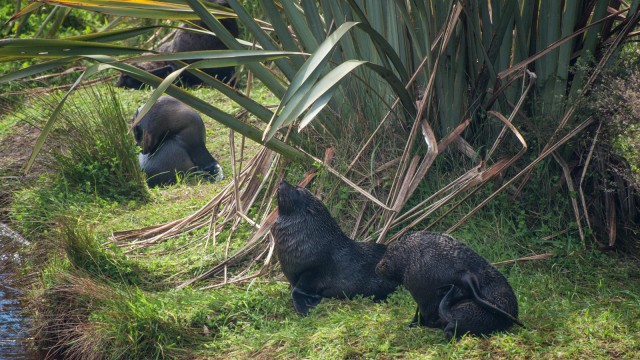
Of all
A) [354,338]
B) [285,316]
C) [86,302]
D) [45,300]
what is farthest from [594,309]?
[45,300]

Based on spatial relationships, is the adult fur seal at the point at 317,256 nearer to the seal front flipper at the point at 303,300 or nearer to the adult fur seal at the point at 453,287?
the seal front flipper at the point at 303,300

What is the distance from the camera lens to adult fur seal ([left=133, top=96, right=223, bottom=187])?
8.06m

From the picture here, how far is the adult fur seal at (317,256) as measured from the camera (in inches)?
191

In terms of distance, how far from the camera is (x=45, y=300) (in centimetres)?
537

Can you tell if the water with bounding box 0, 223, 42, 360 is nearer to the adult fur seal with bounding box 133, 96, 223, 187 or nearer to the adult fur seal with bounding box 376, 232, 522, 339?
the adult fur seal with bounding box 133, 96, 223, 187

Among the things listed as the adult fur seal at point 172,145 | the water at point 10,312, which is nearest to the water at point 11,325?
the water at point 10,312

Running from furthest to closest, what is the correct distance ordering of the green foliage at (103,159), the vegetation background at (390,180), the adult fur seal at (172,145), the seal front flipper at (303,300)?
1. the adult fur seal at (172,145)
2. the green foliage at (103,159)
3. the seal front flipper at (303,300)
4. the vegetation background at (390,180)

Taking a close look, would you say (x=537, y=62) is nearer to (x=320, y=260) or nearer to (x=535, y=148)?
(x=535, y=148)

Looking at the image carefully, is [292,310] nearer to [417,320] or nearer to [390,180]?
[417,320]

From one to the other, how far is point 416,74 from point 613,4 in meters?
1.53

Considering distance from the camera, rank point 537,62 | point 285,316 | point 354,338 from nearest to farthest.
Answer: point 354,338, point 285,316, point 537,62

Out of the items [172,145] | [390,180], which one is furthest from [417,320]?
[172,145]

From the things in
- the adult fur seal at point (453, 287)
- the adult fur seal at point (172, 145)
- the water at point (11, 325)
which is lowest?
the water at point (11, 325)

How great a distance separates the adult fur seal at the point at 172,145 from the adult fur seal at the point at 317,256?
308 cm
